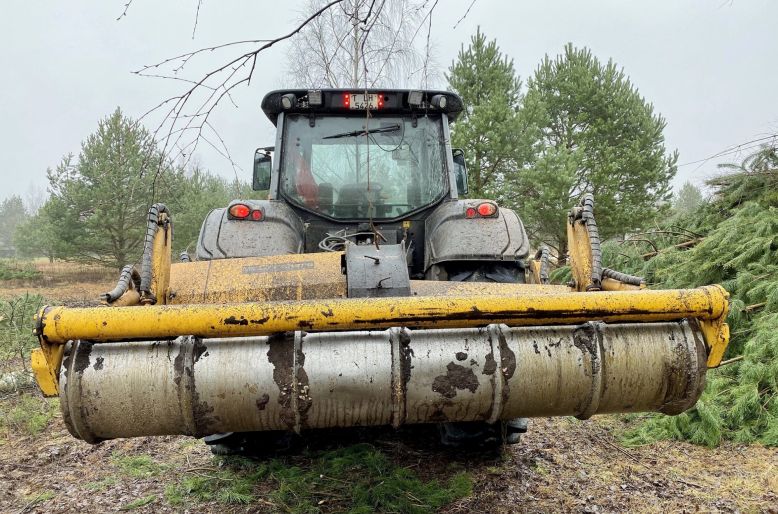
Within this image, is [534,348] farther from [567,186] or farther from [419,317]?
[567,186]

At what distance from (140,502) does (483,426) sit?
189cm

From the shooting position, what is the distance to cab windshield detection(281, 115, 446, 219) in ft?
13.0

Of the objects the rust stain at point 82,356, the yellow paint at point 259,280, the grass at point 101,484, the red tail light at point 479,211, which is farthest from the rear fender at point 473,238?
the grass at point 101,484

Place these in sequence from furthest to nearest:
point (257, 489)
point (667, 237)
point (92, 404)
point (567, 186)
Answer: point (567, 186) < point (667, 237) < point (257, 489) < point (92, 404)

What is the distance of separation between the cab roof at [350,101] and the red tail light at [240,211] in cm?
84

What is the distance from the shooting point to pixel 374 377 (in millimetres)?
2041

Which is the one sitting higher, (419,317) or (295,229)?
(295,229)

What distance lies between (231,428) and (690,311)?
1.76 m

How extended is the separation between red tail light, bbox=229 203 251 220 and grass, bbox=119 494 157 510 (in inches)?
64.8

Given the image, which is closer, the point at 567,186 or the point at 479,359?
the point at 479,359

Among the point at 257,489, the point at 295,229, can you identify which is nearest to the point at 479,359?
the point at 257,489

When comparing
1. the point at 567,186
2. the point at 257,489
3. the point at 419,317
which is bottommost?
the point at 257,489

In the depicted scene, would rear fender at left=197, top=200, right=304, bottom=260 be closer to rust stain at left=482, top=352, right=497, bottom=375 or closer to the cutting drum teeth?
the cutting drum teeth

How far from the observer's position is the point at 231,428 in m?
2.10
